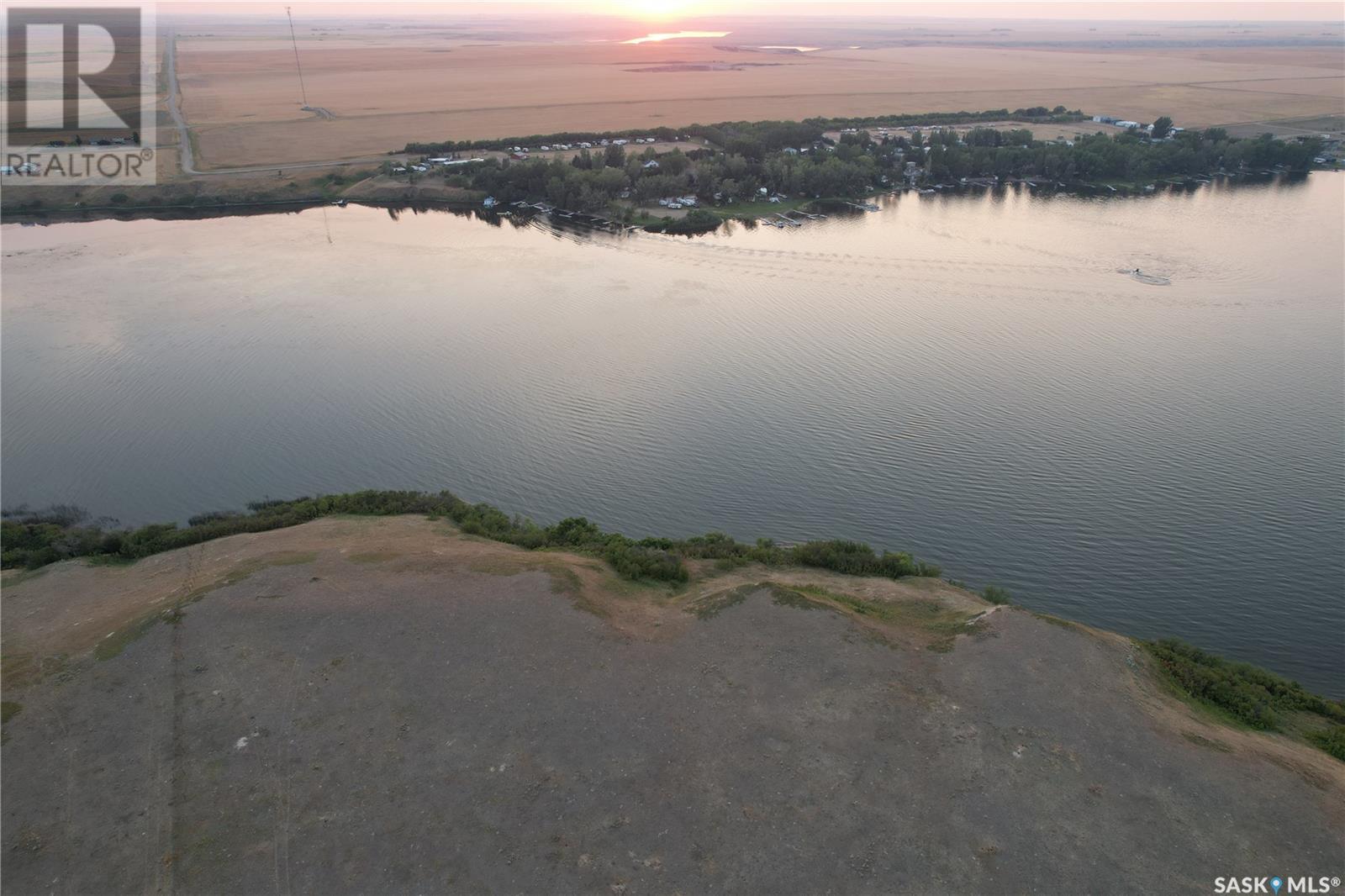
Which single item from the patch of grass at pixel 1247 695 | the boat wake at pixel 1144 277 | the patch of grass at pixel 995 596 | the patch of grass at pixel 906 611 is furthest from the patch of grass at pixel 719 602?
the boat wake at pixel 1144 277

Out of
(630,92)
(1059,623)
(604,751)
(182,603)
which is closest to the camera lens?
(604,751)

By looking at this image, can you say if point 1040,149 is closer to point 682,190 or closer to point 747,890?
point 682,190

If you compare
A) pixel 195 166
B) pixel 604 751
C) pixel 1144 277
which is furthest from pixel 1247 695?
pixel 195 166

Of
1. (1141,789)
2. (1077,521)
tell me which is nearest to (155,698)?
(1141,789)

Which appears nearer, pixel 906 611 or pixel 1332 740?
pixel 1332 740

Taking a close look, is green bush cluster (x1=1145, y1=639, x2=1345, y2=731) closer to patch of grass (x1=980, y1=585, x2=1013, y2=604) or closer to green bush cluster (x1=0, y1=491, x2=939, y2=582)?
patch of grass (x1=980, y1=585, x2=1013, y2=604)

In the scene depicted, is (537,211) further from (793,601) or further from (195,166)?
(793,601)
